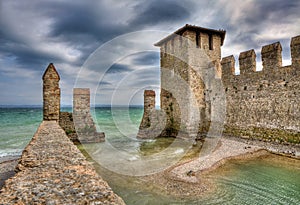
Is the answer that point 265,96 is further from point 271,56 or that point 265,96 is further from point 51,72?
point 51,72

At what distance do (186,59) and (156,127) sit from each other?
18.4ft

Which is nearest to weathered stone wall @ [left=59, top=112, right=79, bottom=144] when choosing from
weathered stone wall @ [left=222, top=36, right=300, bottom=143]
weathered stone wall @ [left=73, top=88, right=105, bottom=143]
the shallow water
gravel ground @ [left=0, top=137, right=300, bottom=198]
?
weathered stone wall @ [left=73, top=88, right=105, bottom=143]

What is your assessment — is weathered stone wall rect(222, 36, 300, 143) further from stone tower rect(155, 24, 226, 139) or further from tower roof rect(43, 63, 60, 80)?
tower roof rect(43, 63, 60, 80)

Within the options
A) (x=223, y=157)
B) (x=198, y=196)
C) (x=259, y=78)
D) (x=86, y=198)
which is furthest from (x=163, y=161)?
(x=86, y=198)

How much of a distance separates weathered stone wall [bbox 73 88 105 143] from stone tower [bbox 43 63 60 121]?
181 cm

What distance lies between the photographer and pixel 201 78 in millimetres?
14945

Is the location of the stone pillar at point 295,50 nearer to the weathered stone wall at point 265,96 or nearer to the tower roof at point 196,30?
the weathered stone wall at point 265,96

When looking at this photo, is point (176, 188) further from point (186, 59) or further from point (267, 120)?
point (186, 59)

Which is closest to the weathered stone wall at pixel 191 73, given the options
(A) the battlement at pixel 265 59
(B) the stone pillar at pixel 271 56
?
(A) the battlement at pixel 265 59

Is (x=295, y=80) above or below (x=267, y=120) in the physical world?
above

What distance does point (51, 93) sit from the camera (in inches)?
443

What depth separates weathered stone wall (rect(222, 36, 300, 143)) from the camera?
9672mm

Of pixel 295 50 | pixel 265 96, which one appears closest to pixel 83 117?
pixel 265 96

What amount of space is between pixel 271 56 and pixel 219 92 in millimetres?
4240
